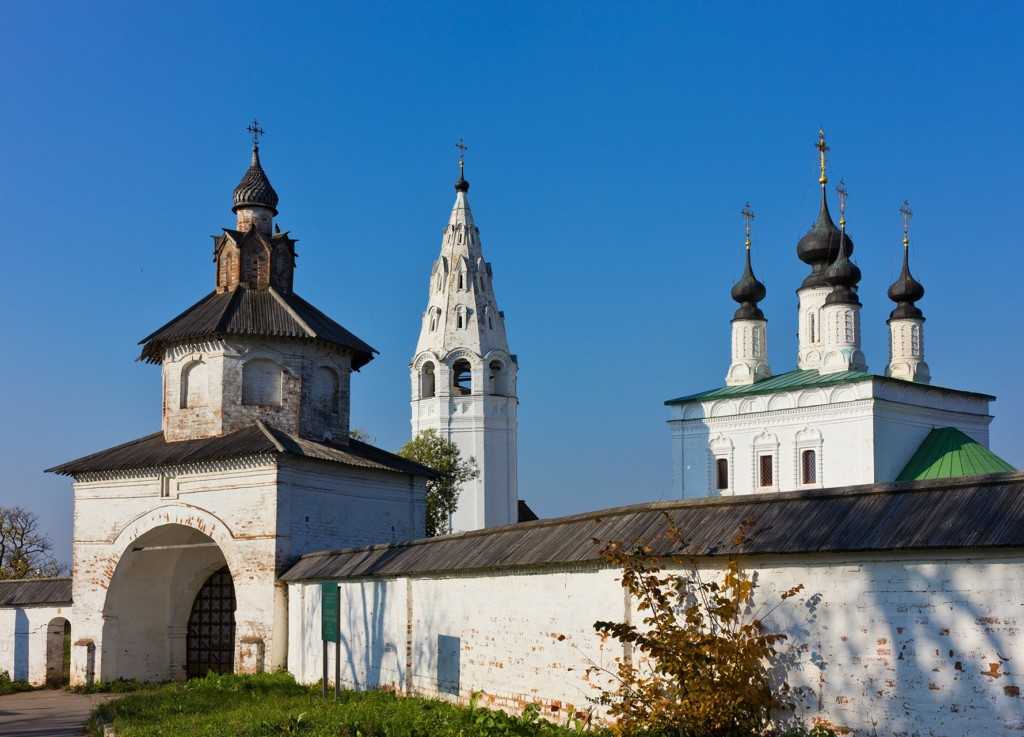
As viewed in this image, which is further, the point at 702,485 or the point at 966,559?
the point at 702,485

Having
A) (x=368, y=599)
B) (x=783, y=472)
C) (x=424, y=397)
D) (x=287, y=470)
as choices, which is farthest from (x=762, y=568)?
(x=424, y=397)

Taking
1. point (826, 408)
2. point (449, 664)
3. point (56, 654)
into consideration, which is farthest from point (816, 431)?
point (449, 664)

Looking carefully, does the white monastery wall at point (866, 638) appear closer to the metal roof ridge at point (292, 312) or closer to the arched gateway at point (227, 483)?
the arched gateway at point (227, 483)

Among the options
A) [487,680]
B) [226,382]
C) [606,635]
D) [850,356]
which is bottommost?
[487,680]

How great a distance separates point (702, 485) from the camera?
35875mm

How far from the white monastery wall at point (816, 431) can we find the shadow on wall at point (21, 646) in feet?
66.0

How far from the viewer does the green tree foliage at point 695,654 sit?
25.6 feet

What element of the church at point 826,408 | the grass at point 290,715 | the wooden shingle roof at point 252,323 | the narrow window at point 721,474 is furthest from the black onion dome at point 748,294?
the grass at point 290,715

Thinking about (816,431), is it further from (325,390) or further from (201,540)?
(201,540)

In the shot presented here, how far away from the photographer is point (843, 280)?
35.2m

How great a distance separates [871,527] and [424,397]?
34822 mm

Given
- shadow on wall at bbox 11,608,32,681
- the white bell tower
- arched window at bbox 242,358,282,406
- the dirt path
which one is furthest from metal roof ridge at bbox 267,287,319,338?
the white bell tower

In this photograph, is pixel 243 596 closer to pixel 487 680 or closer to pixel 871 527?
pixel 487 680

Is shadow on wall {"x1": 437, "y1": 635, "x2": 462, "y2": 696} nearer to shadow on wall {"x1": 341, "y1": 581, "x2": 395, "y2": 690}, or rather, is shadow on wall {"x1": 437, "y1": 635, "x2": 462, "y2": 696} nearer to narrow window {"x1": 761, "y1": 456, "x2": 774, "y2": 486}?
shadow on wall {"x1": 341, "y1": 581, "x2": 395, "y2": 690}
